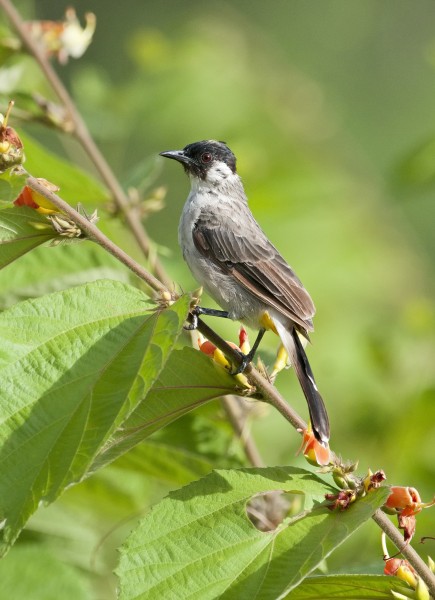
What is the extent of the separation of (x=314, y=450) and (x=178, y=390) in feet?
1.18

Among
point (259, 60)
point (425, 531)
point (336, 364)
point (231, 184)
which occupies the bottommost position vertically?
point (425, 531)

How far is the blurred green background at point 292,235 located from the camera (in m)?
3.36

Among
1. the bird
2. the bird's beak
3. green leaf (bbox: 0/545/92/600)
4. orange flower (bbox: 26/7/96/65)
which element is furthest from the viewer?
the bird's beak

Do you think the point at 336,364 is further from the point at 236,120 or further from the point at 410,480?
the point at 236,120

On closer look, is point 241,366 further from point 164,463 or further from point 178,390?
point 164,463

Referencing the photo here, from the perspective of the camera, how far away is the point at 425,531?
331 centimetres

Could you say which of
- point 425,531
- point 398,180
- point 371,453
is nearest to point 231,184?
point 398,180

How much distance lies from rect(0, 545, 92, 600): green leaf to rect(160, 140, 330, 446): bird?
0.95 metres

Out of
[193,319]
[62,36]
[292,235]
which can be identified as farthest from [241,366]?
[292,235]

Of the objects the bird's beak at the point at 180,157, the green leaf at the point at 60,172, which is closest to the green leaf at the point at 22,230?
the green leaf at the point at 60,172

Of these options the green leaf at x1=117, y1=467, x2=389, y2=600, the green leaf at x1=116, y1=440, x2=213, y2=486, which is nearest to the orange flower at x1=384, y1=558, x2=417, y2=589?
the green leaf at x1=117, y1=467, x2=389, y2=600

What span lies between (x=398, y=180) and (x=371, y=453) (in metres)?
1.15

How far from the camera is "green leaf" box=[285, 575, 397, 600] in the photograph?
198 cm

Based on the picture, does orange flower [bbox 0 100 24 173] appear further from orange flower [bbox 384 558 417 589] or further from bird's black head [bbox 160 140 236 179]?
bird's black head [bbox 160 140 236 179]
